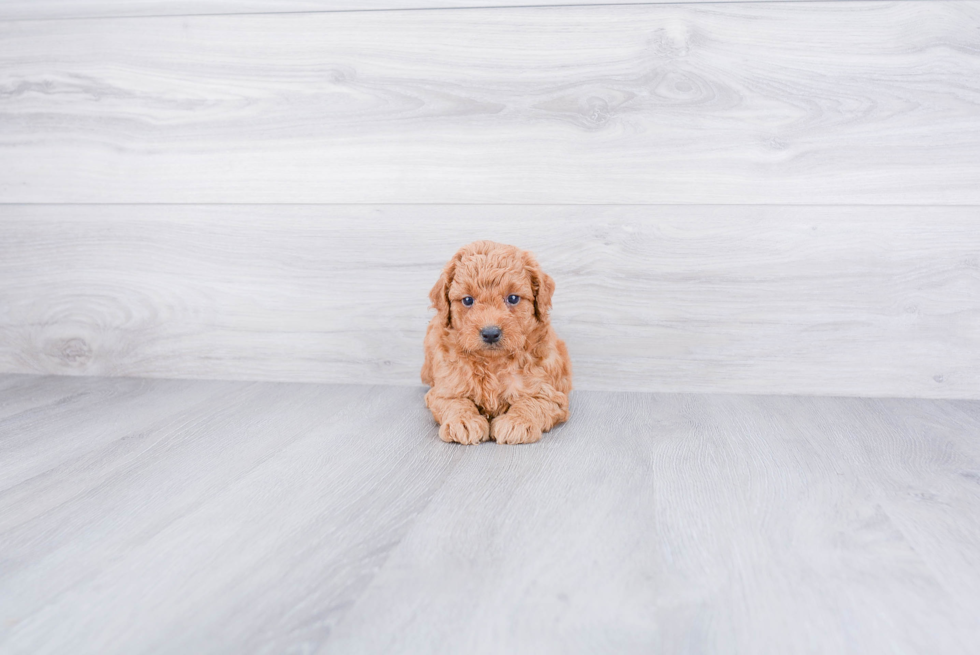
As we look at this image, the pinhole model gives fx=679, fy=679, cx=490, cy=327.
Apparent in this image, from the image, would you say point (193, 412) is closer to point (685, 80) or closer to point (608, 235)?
point (608, 235)

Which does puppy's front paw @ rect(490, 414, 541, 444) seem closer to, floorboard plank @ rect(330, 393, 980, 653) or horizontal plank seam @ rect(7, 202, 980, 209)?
floorboard plank @ rect(330, 393, 980, 653)

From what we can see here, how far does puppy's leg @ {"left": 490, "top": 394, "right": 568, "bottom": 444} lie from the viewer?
3.93 feet

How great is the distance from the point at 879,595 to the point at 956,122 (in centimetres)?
117

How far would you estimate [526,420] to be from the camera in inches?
47.7

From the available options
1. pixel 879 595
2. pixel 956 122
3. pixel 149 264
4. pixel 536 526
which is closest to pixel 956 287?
pixel 956 122

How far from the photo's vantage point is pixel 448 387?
128 cm

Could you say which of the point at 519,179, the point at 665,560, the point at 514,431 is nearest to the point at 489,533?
the point at 665,560

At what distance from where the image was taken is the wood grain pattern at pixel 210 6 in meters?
1.51

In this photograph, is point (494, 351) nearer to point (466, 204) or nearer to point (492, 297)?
point (492, 297)

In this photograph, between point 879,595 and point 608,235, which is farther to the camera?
point 608,235

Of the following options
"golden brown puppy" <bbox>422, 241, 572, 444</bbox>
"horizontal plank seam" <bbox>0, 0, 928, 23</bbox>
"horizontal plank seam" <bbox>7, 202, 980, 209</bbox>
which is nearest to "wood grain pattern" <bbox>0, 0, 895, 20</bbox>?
"horizontal plank seam" <bbox>0, 0, 928, 23</bbox>

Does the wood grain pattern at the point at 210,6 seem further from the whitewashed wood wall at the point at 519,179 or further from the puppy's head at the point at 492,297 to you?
the puppy's head at the point at 492,297

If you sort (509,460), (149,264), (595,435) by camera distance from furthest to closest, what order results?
(149,264)
(595,435)
(509,460)

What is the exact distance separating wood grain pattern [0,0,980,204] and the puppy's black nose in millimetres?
475
